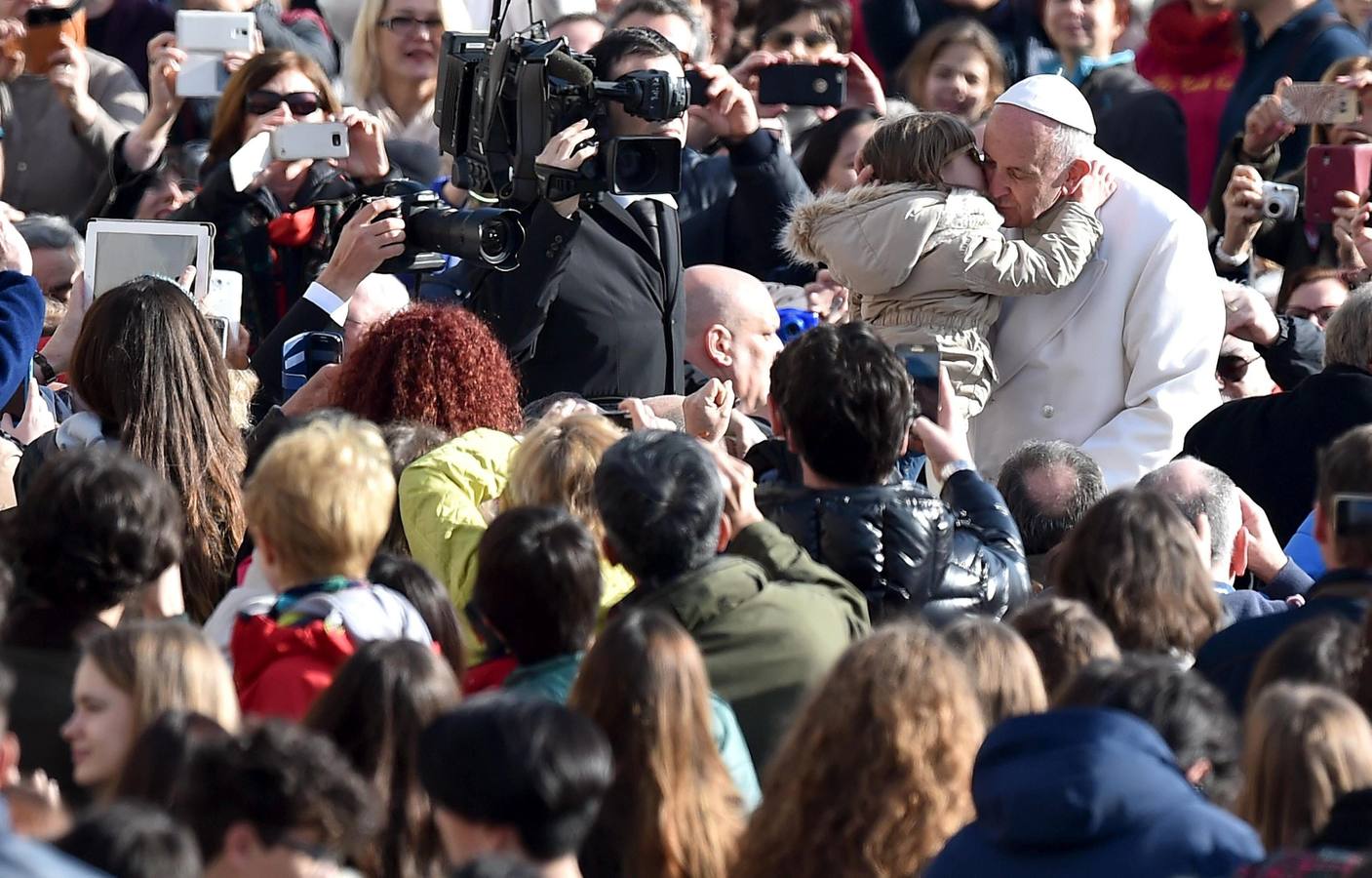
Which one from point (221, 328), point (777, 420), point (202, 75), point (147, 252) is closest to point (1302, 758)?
point (777, 420)

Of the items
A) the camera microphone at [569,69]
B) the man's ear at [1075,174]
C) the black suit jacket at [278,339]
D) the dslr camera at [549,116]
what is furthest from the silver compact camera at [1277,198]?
the black suit jacket at [278,339]

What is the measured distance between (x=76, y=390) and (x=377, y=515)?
3.88 ft

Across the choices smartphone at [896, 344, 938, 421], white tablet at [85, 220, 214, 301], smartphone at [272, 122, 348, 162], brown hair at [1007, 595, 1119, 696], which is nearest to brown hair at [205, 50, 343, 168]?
smartphone at [272, 122, 348, 162]

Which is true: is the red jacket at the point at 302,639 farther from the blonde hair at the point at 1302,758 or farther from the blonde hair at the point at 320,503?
the blonde hair at the point at 1302,758

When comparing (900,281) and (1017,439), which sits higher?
(900,281)

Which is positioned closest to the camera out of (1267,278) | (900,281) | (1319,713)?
(1319,713)

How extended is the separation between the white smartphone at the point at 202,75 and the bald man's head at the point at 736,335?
89.4 inches

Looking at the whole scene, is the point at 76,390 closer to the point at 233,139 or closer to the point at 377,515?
the point at 377,515

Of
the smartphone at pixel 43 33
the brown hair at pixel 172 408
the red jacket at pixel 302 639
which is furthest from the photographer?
the smartphone at pixel 43 33

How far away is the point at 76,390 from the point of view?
4516mm

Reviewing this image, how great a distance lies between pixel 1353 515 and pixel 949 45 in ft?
14.6

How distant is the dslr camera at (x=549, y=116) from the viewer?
17.5 feet

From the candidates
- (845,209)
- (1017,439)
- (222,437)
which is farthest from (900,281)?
(222,437)

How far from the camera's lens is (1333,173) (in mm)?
6707
